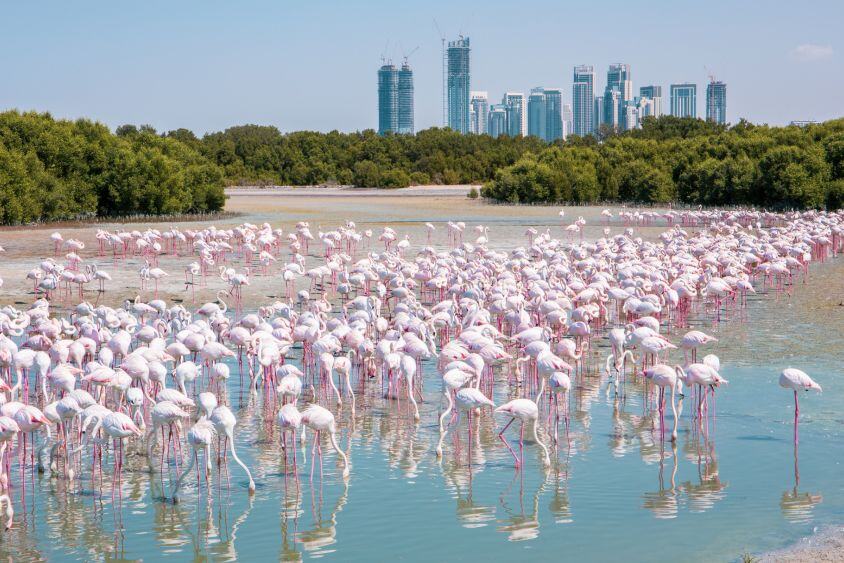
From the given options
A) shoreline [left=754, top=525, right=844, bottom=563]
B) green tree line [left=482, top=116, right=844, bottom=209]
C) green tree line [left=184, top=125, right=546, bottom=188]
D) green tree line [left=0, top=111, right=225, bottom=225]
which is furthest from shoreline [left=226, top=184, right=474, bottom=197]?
shoreline [left=754, top=525, right=844, bottom=563]

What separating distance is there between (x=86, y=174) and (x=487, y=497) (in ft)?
126

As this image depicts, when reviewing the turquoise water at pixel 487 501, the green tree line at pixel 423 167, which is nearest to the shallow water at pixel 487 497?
the turquoise water at pixel 487 501

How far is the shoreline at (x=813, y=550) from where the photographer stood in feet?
25.6

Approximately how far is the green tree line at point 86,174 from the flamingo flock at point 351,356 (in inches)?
712

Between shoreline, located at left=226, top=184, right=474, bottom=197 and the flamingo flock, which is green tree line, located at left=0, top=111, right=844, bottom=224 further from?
the flamingo flock

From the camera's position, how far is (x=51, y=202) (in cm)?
4094

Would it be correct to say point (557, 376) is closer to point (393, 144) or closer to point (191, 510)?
point (191, 510)

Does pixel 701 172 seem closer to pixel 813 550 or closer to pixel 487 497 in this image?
pixel 487 497

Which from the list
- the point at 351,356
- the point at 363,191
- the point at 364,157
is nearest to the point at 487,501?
the point at 351,356

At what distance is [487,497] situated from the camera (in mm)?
9602

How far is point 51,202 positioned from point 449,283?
2608 centimetres

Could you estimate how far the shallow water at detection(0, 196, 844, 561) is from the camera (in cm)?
848

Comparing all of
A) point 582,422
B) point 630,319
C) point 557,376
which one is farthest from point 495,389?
point 630,319

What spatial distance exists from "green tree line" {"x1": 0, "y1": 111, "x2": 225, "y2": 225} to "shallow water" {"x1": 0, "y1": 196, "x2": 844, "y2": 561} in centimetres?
3018
